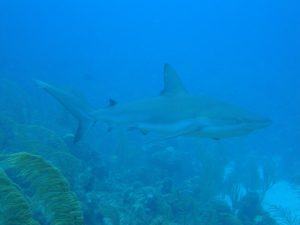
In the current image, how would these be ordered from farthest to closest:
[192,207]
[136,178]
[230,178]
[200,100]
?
[230,178]
[136,178]
[192,207]
[200,100]

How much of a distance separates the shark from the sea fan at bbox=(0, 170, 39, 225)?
2.95 m

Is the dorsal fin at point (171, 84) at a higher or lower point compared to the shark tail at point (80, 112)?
higher

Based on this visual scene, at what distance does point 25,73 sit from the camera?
46250mm

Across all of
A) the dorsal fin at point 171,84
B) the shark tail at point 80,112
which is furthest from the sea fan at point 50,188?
the shark tail at point 80,112

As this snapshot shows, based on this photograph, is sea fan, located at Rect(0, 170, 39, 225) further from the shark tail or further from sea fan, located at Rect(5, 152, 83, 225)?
the shark tail

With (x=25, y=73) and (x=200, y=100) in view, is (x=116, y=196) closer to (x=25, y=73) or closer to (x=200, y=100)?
(x=200, y=100)

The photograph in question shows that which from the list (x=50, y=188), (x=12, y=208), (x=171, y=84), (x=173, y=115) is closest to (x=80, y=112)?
(x=171, y=84)

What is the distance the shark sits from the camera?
20.9 ft

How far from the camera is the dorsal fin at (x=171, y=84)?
7.43 metres

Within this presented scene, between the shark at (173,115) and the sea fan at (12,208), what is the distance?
2.95 meters

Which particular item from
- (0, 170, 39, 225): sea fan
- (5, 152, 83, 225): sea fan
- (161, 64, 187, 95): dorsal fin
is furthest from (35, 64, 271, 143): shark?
(0, 170, 39, 225): sea fan

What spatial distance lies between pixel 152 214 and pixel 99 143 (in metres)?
12.1

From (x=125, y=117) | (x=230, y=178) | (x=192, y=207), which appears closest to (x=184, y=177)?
(x=230, y=178)

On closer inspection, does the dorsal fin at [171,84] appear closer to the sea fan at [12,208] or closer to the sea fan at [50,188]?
the sea fan at [50,188]
